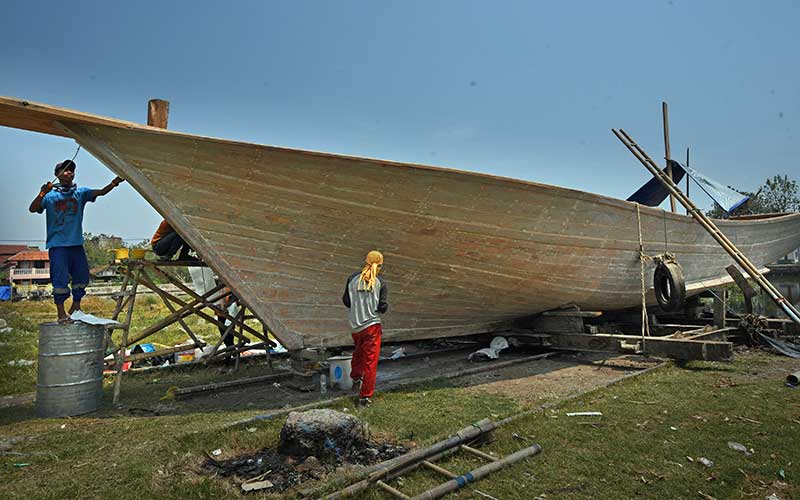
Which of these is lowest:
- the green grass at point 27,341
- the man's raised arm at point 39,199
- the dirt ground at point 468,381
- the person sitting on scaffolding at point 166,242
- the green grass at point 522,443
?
the green grass at point 27,341

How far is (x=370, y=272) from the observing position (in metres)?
4.61

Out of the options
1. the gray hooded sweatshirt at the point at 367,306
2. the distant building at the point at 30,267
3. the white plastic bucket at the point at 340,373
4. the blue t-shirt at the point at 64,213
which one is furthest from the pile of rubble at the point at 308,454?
the distant building at the point at 30,267

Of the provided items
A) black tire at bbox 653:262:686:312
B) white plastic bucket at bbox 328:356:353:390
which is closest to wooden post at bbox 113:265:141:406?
white plastic bucket at bbox 328:356:353:390

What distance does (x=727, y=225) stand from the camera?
829 cm

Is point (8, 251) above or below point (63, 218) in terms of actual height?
above

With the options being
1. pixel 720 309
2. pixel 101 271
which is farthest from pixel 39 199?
pixel 101 271

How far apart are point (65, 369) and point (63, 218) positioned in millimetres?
1548

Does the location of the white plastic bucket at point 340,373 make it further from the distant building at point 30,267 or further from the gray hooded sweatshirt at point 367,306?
the distant building at point 30,267

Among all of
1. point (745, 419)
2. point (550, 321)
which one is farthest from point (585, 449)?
point (550, 321)

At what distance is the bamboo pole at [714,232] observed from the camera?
6594mm

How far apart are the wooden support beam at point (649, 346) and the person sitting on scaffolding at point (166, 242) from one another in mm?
5144

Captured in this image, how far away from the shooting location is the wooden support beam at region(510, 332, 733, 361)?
5707mm

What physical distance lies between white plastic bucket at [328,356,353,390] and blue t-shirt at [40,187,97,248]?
2921mm

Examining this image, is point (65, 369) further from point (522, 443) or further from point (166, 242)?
point (522, 443)
